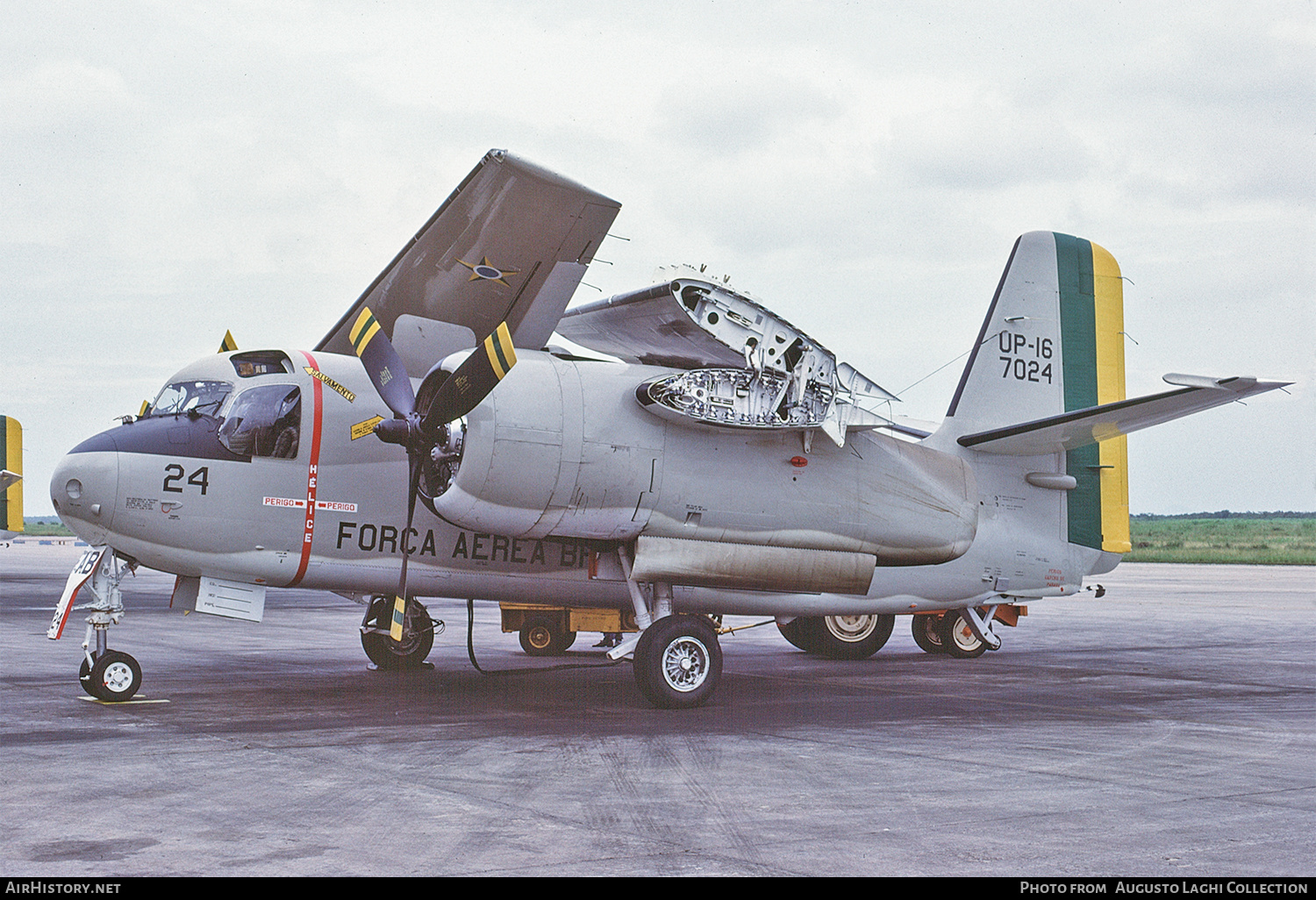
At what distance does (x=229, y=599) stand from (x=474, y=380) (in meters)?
4.00

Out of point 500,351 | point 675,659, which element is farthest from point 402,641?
point 500,351

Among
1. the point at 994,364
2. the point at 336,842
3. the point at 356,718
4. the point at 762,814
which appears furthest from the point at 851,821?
the point at 994,364

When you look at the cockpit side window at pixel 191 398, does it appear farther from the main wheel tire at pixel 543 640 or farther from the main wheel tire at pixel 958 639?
the main wheel tire at pixel 958 639

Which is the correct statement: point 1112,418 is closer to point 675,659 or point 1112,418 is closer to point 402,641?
point 675,659

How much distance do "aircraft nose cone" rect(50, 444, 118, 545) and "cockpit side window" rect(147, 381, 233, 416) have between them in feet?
3.10

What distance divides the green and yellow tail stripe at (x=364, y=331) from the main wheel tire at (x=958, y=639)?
11757mm

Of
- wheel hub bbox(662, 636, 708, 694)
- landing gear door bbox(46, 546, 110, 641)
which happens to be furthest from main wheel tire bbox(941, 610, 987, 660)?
landing gear door bbox(46, 546, 110, 641)

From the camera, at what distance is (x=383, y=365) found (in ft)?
45.2

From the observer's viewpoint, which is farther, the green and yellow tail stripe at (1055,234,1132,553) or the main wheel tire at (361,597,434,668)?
the green and yellow tail stripe at (1055,234,1132,553)

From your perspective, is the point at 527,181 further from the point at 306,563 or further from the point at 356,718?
the point at 356,718

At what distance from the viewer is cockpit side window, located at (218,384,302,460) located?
13.7 m

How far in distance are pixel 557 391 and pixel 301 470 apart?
318cm

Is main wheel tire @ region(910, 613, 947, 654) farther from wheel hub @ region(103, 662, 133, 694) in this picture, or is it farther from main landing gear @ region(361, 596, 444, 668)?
wheel hub @ region(103, 662, 133, 694)

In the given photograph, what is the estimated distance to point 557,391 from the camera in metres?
13.5
